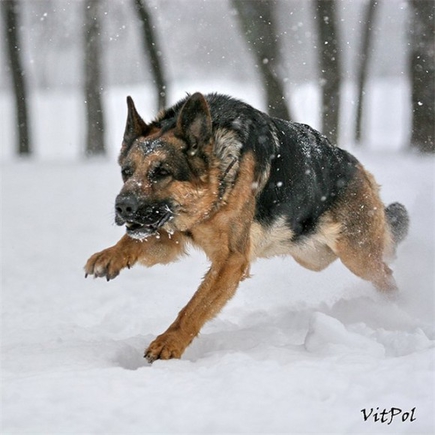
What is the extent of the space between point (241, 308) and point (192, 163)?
2.33 meters

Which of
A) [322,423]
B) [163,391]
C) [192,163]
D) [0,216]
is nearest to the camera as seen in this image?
[322,423]

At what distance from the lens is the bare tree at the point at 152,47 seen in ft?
57.5

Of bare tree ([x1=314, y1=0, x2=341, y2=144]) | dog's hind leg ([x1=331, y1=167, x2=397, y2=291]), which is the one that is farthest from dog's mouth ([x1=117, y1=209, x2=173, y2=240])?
bare tree ([x1=314, y1=0, x2=341, y2=144])

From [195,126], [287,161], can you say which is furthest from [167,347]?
[287,161]

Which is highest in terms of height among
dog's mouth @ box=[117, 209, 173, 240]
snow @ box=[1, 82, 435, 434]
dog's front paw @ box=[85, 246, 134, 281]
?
dog's mouth @ box=[117, 209, 173, 240]

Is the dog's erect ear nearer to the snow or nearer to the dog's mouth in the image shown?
the dog's mouth

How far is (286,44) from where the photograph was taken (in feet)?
65.3

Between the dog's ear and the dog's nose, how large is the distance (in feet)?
2.03

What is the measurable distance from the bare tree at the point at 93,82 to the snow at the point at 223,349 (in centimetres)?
1009

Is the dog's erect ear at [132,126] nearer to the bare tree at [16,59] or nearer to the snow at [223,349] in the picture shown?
the snow at [223,349]

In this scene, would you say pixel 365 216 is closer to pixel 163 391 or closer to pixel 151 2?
pixel 163 391

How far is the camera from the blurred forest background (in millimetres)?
15062

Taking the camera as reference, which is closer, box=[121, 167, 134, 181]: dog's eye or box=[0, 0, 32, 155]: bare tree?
box=[121, 167, 134, 181]: dog's eye

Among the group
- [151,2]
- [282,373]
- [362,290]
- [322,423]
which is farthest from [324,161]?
[151,2]
